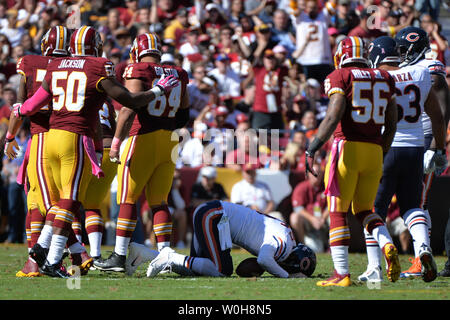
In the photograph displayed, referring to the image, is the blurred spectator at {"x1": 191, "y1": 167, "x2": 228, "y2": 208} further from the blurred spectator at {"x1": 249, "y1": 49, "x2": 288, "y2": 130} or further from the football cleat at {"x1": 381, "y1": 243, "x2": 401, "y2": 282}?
the football cleat at {"x1": 381, "y1": 243, "x2": 401, "y2": 282}

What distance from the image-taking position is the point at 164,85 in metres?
7.68

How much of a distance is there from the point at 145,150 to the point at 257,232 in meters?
1.33

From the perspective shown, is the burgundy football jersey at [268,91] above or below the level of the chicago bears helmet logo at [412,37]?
above

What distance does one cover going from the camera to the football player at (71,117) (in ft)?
24.2

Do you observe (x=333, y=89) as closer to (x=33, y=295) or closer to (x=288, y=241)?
(x=288, y=241)

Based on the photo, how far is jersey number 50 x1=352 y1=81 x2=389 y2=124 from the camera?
6801 mm

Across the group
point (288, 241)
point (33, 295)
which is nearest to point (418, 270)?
point (288, 241)

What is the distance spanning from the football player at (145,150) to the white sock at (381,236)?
218 centimetres

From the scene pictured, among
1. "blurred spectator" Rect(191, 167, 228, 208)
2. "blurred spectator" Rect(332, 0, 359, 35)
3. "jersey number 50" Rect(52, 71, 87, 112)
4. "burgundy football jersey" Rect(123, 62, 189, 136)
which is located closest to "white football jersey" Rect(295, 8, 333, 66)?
"blurred spectator" Rect(332, 0, 359, 35)

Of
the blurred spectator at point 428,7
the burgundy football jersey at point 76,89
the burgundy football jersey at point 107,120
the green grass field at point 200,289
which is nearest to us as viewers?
the green grass field at point 200,289

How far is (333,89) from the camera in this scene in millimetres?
6734

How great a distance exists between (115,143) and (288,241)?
1879 mm

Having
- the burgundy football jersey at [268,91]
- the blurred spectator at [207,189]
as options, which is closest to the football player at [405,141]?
the blurred spectator at [207,189]

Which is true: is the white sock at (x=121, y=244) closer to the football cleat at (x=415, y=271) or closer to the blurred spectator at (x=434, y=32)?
the football cleat at (x=415, y=271)
